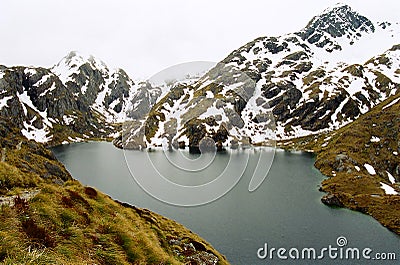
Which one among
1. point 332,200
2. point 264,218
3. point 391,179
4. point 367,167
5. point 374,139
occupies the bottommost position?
point 264,218

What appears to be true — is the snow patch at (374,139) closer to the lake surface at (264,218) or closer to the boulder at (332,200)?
the lake surface at (264,218)

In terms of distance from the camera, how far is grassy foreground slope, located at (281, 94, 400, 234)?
101 m

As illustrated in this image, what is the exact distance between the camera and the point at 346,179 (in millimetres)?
132000

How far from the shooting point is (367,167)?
15225cm

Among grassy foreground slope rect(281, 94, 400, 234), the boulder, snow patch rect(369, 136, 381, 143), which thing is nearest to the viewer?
grassy foreground slope rect(281, 94, 400, 234)

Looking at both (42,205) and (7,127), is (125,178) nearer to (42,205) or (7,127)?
(7,127)

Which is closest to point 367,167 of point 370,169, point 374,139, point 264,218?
point 370,169

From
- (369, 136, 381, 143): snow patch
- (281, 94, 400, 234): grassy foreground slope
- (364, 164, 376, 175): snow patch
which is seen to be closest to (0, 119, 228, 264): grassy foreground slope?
(281, 94, 400, 234): grassy foreground slope

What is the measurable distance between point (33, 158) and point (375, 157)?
16358 cm

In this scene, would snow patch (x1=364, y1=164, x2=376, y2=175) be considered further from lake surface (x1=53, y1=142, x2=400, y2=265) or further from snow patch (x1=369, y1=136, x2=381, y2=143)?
lake surface (x1=53, y1=142, x2=400, y2=265)

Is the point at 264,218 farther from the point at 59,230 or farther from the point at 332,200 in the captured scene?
the point at 59,230

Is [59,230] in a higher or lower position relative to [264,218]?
lower

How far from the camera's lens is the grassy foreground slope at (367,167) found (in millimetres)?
100750

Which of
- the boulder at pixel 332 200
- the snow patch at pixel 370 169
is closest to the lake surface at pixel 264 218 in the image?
the boulder at pixel 332 200
